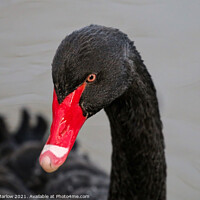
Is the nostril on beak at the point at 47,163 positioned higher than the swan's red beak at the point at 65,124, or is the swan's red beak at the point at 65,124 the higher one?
the swan's red beak at the point at 65,124

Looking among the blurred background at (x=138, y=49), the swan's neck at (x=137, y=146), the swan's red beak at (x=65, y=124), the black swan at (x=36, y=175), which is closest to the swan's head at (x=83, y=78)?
the swan's red beak at (x=65, y=124)

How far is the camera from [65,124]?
162 centimetres

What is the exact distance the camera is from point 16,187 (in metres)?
2.51

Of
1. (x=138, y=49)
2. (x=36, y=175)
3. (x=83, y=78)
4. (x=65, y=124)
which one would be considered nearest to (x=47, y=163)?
(x=65, y=124)

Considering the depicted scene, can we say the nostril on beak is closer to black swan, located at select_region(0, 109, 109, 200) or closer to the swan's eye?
the swan's eye

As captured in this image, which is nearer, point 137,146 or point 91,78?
point 91,78

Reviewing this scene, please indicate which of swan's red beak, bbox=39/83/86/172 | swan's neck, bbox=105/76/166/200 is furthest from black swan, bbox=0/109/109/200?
swan's red beak, bbox=39/83/86/172

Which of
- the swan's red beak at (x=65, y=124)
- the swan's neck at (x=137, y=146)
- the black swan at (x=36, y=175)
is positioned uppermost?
the swan's red beak at (x=65, y=124)

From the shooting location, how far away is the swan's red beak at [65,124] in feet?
5.16

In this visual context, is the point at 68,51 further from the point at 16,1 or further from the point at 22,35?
the point at 16,1

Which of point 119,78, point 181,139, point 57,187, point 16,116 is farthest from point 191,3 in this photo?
point 119,78

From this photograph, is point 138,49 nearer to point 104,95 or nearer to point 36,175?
point 36,175

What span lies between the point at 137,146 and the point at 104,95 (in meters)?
0.33

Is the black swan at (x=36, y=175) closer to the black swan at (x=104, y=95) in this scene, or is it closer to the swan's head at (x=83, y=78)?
the black swan at (x=104, y=95)
